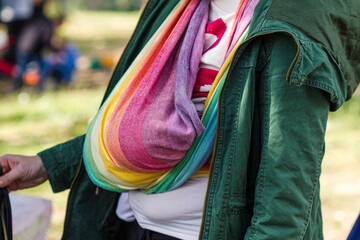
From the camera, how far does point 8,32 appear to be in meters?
9.73

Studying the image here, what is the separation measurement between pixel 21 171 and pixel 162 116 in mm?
632

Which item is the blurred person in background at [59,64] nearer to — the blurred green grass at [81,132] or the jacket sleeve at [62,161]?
the blurred green grass at [81,132]

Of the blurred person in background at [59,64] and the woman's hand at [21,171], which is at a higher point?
the woman's hand at [21,171]

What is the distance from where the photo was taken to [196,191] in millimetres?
1481

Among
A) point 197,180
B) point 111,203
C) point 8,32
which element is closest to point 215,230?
point 197,180

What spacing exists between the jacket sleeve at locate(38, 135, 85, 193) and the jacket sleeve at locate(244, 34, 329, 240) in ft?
2.61

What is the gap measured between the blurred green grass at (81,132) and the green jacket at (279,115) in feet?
9.65

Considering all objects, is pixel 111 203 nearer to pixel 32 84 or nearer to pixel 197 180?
pixel 197 180

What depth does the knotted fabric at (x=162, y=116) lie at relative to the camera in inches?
53.7

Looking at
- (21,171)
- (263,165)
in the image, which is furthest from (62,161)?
(263,165)

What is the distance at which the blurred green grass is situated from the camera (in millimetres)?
4438

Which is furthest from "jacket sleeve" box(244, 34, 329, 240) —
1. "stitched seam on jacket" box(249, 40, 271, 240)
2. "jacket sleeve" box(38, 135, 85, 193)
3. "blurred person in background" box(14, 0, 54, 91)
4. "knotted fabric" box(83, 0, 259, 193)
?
"blurred person in background" box(14, 0, 54, 91)

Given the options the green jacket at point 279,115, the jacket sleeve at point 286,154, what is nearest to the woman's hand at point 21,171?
the green jacket at point 279,115

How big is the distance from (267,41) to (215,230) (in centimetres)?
52
